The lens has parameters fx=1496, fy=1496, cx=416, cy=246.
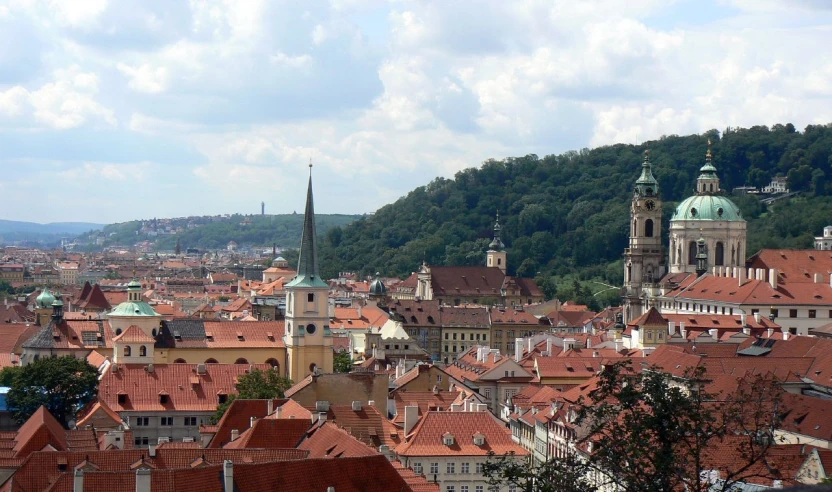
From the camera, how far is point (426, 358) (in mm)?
110188

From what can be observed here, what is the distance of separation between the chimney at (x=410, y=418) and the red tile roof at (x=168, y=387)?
16.8m

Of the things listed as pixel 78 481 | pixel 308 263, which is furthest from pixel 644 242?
pixel 78 481

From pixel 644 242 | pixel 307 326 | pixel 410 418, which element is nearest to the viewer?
pixel 410 418

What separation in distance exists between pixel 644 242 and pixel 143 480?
11522 centimetres

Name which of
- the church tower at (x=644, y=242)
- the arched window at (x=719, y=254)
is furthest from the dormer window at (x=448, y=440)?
the arched window at (x=719, y=254)

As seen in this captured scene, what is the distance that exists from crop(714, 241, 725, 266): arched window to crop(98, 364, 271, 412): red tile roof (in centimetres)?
7491

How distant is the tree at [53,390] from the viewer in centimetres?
6575

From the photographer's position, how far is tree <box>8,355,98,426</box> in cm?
6575

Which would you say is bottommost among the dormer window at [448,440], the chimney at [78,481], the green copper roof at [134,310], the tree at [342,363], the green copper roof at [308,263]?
the tree at [342,363]

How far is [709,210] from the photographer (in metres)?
141

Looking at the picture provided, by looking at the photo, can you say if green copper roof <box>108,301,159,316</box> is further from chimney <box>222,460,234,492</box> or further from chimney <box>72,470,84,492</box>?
chimney <box>222,460,234,492</box>

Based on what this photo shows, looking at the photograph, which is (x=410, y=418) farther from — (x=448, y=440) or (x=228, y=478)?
(x=228, y=478)

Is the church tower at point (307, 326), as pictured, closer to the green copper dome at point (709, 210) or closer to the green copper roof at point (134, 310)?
the green copper roof at point (134, 310)

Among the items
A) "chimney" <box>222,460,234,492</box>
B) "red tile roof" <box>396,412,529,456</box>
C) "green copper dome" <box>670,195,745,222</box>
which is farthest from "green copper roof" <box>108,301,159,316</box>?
"green copper dome" <box>670,195,745,222</box>
